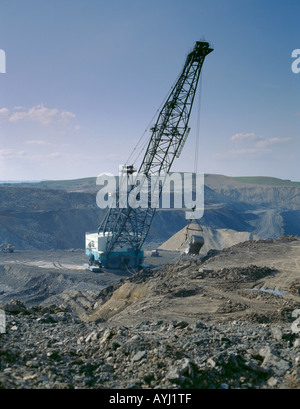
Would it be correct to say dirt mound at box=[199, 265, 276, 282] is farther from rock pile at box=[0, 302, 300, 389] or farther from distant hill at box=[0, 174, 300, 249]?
distant hill at box=[0, 174, 300, 249]

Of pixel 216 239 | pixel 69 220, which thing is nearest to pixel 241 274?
pixel 216 239

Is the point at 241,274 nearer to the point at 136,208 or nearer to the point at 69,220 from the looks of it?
the point at 136,208

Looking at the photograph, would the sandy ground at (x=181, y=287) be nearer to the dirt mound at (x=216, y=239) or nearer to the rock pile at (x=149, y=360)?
the rock pile at (x=149, y=360)

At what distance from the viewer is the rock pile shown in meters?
5.90

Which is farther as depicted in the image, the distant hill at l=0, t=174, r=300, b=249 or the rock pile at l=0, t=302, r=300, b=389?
the distant hill at l=0, t=174, r=300, b=249

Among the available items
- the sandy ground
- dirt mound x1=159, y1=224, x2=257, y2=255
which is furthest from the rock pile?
dirt mound x1=159, y1=224, x2=257, y2=255

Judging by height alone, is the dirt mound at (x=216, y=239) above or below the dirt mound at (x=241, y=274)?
below

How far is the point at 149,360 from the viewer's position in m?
6.44

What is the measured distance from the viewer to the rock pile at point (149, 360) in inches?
232

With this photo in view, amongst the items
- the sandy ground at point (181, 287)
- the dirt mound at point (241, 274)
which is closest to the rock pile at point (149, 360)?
the sandy ground at point (181, 287)

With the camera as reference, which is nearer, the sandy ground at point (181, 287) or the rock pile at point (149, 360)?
the rock pile at point (149, 360)

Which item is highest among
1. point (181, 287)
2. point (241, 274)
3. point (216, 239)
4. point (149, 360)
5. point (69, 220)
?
point (149, 360)
